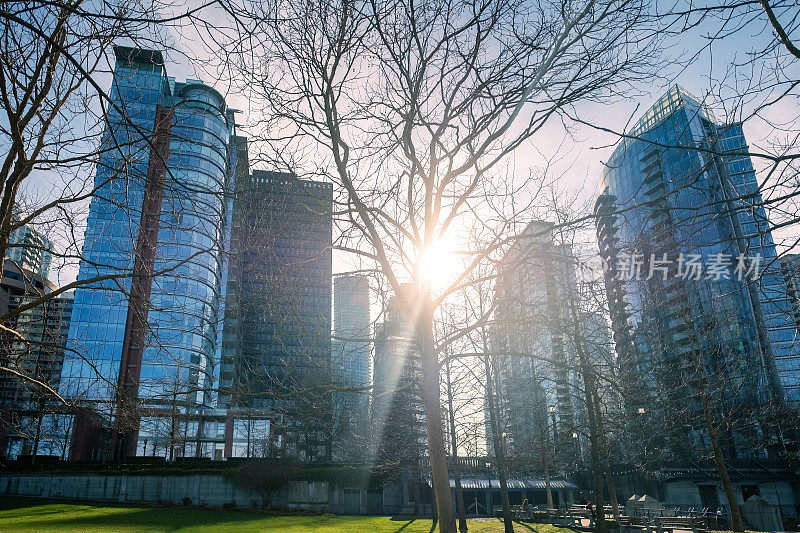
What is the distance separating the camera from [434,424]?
642 centimetres

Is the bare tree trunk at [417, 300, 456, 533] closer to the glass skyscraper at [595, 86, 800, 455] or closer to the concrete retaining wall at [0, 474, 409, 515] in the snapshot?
the glass skyscraper at [595, 86, 800, 455]

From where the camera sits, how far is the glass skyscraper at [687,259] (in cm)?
529

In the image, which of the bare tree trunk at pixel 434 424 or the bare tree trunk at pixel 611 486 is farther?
the bare tree trunk at pixel 611 486

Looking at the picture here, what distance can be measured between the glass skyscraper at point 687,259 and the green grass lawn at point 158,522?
9.26 metres

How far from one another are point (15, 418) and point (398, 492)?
108 feet

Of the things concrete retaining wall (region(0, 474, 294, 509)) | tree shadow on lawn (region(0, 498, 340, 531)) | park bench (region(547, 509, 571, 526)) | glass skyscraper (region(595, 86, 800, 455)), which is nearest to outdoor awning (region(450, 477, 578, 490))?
concrete retaining wall (region(0, 474, 294, 509))

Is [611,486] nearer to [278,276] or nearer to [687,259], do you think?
[687,259]

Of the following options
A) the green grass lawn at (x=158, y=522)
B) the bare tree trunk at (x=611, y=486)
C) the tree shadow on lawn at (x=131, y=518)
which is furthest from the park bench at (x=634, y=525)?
the tree shadow on lawn at (x=131, y=518)

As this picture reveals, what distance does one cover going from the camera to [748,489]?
38000 mm

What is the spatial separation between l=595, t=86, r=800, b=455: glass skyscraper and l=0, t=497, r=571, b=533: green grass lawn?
364 inches

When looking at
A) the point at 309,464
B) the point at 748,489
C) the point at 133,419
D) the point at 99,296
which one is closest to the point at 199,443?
the point at 99,296

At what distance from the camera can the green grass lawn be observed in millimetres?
19891

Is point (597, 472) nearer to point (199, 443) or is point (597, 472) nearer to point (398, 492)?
point (398, 492)

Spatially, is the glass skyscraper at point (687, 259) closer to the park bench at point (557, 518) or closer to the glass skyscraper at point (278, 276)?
the glass skyscraper at point (278, 276)
